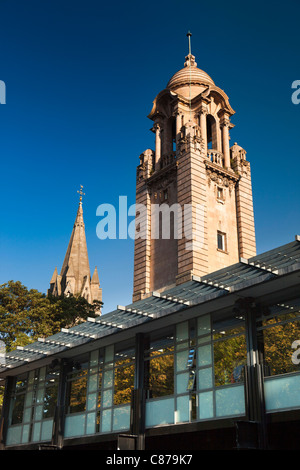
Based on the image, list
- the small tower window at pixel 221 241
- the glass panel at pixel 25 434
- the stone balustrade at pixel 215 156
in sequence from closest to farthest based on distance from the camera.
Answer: the glass panel at pixel 25 434
the small tower window at pixel 221 241
the stone balustrade at pixel 215 156

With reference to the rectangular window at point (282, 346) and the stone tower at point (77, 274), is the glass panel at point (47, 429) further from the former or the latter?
the stone tower at point (77, 274)

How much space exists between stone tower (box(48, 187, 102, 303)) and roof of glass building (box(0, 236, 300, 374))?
7572 centimetres

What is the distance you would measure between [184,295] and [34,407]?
12.1 meters

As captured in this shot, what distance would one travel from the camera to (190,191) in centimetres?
4612

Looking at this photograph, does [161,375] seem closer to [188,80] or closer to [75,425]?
[75,425]

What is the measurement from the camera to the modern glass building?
18.1 m

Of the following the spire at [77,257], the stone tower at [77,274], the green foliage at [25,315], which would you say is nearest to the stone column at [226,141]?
the green foliage at [25,315]

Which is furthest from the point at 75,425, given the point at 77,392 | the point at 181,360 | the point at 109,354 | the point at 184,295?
the point at 184,295

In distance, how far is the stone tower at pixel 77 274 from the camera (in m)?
104

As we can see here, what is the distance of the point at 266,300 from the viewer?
19.3 meters

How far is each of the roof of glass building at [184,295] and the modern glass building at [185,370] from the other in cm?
5
